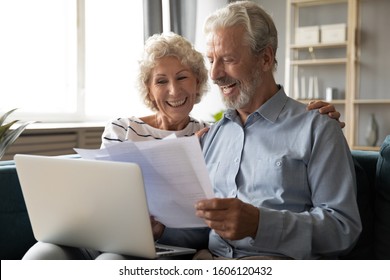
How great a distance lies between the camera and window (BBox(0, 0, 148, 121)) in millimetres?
3650

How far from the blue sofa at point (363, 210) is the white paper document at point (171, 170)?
0.56 metres

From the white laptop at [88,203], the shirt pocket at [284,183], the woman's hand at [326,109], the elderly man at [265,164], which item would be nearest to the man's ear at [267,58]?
the elderly man at [265,164]

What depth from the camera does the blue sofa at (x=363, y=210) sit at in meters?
1.55

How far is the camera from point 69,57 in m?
4.02

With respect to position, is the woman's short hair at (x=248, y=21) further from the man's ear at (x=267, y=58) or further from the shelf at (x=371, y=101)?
the shelf at (x=371, y=101)

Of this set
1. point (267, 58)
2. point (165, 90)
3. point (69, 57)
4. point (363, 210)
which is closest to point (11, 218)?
point (165, 90)

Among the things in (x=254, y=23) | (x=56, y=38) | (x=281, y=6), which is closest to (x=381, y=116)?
(x=281, y=6)

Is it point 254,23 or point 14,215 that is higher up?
point 254,23

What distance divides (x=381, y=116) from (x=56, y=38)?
3.04 meters

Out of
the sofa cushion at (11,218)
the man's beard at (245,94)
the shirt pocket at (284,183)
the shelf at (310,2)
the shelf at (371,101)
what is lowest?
the sofa cushion at (11,218)

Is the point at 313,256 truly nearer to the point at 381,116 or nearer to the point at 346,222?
the point at 346,222

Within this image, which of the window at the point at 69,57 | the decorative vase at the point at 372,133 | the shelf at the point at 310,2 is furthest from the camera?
the shelf at the point at 310,2

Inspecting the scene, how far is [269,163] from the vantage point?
4.76ft

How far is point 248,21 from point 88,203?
Result: 2.44 feet
